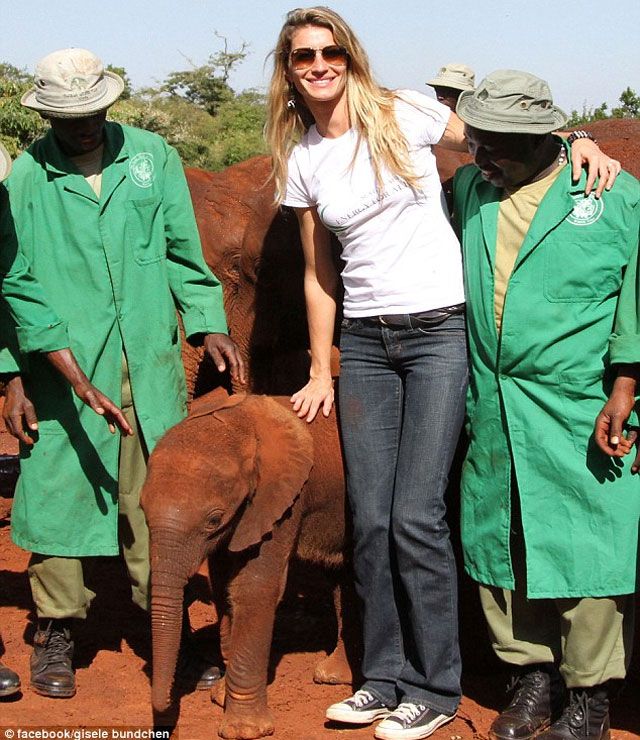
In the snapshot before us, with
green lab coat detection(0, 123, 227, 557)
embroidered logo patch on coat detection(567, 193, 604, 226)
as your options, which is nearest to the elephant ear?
green lab coat detection(0, 123, 227, 557)

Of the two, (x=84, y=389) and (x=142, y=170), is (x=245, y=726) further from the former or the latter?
(x=142, y=170)

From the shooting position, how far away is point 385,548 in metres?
5.21

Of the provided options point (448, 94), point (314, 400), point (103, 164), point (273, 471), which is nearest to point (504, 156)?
point (314, 400)

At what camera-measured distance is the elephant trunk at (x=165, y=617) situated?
189 inches

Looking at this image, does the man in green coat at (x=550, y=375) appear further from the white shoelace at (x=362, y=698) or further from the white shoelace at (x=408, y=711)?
the white shoelace at (x=362, y=698)

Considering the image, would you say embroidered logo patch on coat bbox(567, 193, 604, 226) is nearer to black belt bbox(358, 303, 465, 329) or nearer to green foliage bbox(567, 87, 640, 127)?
black belt bbox(358, 303, 465, 329)

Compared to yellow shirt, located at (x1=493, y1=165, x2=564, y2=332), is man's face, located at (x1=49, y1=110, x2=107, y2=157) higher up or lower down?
higher up

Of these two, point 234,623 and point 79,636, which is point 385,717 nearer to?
point 234,623

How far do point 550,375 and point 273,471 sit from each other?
4.09ft

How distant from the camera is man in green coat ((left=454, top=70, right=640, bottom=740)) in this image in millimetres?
4820

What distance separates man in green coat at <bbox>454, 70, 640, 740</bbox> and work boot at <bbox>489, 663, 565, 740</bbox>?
0.16 metres

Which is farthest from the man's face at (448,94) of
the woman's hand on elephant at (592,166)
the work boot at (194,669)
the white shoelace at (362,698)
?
the white shoelace at (362,698)

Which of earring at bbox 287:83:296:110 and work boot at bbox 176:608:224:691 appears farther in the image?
work boot at bbox 176:608:224:691

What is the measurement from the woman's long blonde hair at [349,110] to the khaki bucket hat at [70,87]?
711mm
